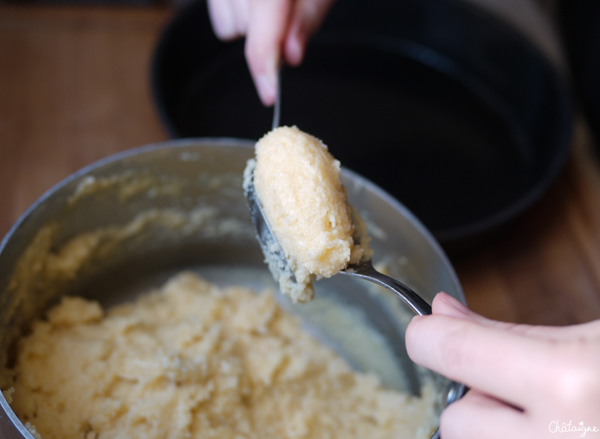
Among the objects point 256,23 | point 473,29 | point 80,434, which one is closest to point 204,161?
point 256,23

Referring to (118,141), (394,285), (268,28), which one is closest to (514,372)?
(394,285)

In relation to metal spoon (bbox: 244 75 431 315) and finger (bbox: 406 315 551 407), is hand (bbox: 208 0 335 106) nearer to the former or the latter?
metal spoon (bbox: 244 75 431 315)

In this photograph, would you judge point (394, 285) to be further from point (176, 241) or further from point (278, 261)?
point (176, 241)

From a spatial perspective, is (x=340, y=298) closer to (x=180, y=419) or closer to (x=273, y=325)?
(x=273, y=325)

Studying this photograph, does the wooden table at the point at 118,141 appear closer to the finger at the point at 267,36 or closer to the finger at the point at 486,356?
the finger at the point at 267,36

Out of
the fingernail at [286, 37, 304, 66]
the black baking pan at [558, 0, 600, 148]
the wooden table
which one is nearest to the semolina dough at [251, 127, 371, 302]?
the fingernail at [286, 37, 304, 66]
